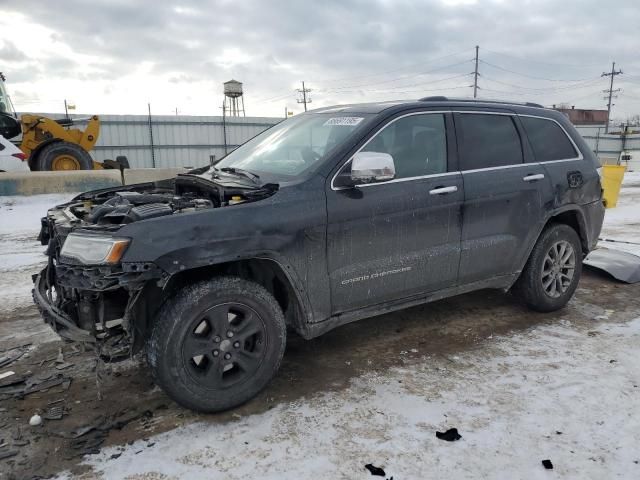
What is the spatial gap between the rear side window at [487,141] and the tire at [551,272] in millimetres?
802

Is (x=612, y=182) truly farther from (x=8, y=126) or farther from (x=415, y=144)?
(x=8, y=126)

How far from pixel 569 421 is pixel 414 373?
3.28 feet

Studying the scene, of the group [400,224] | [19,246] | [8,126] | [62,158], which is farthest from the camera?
[62,158]

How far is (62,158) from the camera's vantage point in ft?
46.2

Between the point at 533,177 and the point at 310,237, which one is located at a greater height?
the point at 533,177

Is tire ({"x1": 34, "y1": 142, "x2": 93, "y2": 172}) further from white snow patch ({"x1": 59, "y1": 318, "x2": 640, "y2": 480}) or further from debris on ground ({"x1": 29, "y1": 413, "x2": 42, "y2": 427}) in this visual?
white snow patch ({"x1": 59, "y1": 318, "x2": 640, "y2": 480})

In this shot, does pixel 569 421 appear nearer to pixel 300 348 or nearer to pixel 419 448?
pixel 419 448

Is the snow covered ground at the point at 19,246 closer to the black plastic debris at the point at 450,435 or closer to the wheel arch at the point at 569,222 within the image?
the black plastic debris at the point at 450,435

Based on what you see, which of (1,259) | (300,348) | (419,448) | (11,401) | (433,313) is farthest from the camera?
(1,259)

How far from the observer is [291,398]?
10.5 ft

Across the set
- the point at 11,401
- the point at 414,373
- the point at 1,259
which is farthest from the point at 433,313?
the point at 1,259

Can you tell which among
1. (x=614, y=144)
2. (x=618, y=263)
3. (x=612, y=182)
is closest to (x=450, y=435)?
(x=618, y=263)

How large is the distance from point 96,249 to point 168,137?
22.6m

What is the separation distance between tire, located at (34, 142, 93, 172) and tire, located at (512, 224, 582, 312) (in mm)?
13066
